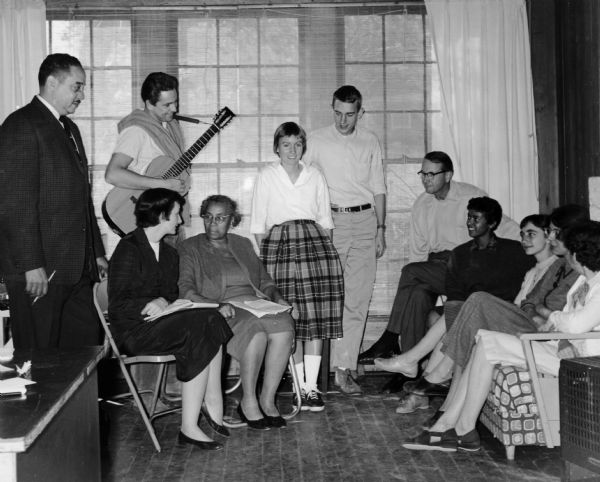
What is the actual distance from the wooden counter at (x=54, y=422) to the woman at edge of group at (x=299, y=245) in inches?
94.6

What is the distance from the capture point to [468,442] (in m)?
3.63

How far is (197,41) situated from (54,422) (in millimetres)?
4215

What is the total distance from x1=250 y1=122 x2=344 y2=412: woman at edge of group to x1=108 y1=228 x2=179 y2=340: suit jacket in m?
0.87

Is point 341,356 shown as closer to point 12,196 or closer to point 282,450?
point 282,450

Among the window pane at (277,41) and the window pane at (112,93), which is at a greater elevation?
the window pane at (277,41)

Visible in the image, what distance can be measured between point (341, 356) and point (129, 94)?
7.36 feet

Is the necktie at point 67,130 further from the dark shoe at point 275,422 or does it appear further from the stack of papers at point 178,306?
the dark shoe at point 275,422

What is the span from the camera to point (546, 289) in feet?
13.9

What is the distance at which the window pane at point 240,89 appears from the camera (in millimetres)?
5625

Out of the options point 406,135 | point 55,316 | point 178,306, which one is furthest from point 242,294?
point 406,135

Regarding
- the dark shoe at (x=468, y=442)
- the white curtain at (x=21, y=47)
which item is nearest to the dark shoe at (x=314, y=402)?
the dark shoe at (x=468, y=442)

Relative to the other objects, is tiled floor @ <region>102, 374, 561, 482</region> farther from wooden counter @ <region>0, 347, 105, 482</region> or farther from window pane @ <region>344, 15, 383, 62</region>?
window pane @ <region>344, 15, 383, 62</region>

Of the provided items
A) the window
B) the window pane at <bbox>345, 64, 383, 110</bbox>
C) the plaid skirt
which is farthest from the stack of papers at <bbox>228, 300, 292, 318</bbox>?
the window pane at <bbox>345, 64, 383, 110</bbox>

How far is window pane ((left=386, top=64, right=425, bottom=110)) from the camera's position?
18.6 feet
